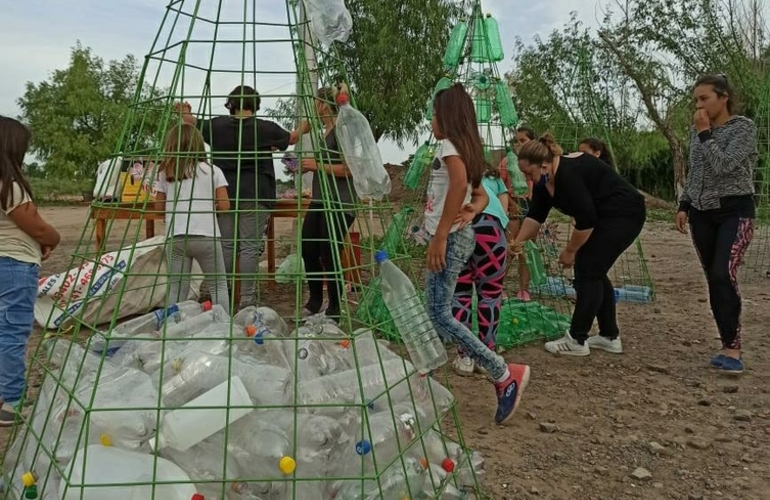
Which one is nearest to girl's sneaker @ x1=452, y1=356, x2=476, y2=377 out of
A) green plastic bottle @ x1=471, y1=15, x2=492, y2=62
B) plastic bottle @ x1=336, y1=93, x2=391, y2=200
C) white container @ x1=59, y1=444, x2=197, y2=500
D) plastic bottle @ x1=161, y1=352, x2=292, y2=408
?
plastic bottle @ x1=336, y1=93, x2=391, y2=200

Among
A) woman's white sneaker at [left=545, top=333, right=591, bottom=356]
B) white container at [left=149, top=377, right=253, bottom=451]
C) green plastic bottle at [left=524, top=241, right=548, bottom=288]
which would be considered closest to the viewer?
white container at [left=149, top=377, right=253, bottom=451]

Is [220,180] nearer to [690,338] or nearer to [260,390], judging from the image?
[260,390]

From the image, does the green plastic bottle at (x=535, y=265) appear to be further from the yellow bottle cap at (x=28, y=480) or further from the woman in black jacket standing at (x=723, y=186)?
the yellow bottle cap at (x=28, y=480)

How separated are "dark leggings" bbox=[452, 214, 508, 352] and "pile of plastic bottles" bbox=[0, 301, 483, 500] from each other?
1258 mm

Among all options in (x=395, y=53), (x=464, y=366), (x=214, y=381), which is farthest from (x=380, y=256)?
(x=395, y=53)

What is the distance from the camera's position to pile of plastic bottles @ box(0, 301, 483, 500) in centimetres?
199

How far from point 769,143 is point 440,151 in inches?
241

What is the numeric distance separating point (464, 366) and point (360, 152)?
1905 mm

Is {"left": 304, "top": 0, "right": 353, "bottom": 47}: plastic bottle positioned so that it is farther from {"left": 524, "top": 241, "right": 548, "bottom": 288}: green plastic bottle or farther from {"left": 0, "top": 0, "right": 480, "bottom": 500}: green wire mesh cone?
{"left": 524, "top": 241, "right": 548, "bottom": 288}: green plastic bottle

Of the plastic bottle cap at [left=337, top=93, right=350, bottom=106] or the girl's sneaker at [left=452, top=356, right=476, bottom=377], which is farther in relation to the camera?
the girl's sneaker at [left=452, top=356, right=476, bottom=377]

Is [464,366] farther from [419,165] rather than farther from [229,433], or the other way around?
[229,433]

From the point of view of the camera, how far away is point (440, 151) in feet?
10.8

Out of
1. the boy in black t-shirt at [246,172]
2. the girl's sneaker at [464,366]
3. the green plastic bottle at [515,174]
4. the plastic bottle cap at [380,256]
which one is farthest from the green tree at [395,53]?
the plastic bottle cap at [380,256]

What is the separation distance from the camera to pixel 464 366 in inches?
162
